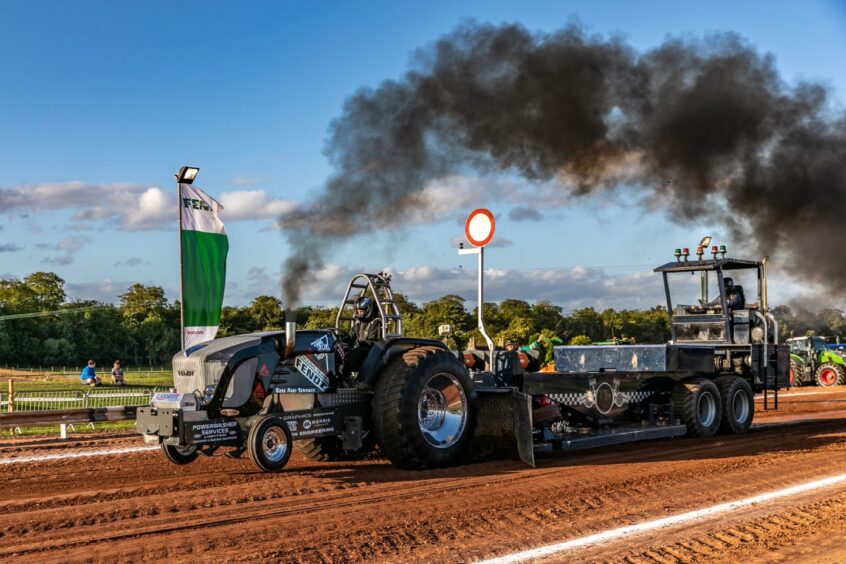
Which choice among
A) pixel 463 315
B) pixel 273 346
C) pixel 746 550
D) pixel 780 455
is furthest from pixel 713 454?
pixel 463 315

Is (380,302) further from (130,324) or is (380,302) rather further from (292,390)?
(130,324)

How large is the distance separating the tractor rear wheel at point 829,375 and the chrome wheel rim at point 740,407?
1895 centimetres

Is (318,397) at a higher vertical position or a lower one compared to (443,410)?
higher

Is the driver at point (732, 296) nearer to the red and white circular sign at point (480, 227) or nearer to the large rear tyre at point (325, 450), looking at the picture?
the red and white circular sign at point (480, 227)

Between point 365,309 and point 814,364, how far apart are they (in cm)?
2612

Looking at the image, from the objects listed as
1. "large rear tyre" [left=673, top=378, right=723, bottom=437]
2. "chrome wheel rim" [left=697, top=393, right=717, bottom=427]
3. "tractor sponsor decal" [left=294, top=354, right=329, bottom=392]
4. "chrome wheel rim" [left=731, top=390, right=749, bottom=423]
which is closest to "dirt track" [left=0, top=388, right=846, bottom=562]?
"tractor sponsor decal" [left=294, top=354, right=329, bottom=392]

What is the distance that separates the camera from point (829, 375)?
101 feet

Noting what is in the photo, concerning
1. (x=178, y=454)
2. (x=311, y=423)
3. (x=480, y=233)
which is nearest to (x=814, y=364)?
(x=480, y=233)

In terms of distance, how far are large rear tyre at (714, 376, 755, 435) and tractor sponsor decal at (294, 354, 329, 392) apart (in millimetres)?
7158

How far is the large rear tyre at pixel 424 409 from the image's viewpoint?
30.0 ft

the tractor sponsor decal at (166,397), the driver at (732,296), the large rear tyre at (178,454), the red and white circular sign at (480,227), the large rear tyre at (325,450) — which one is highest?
the red and white circular sign at (480,227)

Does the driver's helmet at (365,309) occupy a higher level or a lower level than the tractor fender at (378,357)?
higher

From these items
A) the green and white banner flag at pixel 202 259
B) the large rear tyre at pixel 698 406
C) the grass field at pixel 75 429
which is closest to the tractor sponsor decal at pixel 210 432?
the green and white banner flag at pixel 202 259

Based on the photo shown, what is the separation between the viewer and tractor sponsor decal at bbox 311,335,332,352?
9.34m
